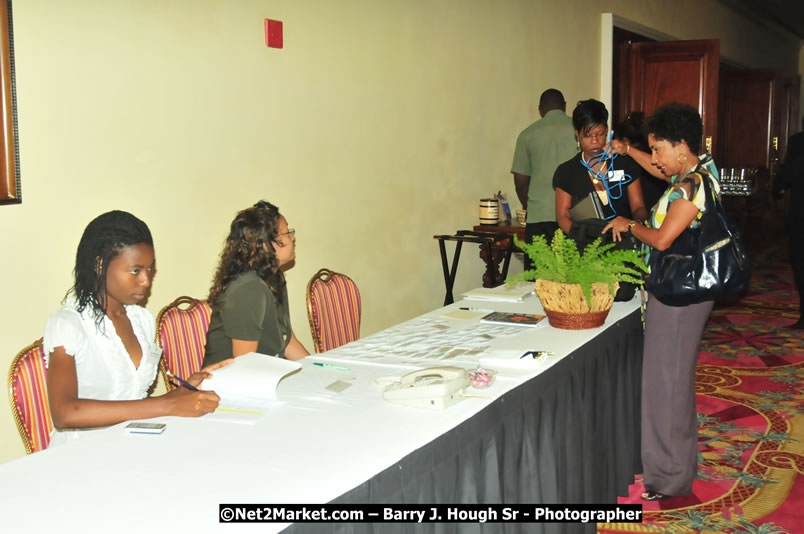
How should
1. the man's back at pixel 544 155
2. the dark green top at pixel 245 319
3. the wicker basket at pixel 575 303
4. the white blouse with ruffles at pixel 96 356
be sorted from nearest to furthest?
1. the white blouse with ruffles at pixel 96 356
2. the dark green top at pixel 245 319
3. the wicker basket at pixel 575 303
4. the man's back at pixel 544 155

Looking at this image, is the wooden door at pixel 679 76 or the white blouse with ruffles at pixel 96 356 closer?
the white blouse with ruffles at pixel 96 356

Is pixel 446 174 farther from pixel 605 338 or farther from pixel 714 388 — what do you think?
pixel 605 338

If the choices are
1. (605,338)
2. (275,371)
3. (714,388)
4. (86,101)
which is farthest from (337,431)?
(714,388)

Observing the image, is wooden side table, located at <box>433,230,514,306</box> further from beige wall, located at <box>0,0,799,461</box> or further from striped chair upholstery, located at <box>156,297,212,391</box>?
striped chair upholstery, located at <box>156,297,212,391</box>

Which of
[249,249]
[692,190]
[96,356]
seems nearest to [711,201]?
[692,190]

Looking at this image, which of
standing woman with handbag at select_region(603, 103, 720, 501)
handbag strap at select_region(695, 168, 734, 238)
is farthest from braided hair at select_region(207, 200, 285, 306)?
handbag strap at select_region(695, 168, 734, 238)

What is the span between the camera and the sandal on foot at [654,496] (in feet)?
10.8

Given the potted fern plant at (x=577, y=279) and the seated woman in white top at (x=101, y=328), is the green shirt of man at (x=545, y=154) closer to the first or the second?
Answer: the potted fern plant at (x=577, y=279)

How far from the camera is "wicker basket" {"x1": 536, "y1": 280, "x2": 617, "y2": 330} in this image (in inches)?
119

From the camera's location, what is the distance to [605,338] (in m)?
3.08

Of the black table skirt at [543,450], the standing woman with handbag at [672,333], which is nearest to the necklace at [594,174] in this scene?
the standing woman with handbag at [672,333]

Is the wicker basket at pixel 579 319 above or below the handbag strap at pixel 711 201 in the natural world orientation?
below

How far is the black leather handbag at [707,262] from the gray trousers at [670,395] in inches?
4.9

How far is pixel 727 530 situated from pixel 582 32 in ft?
19.3
